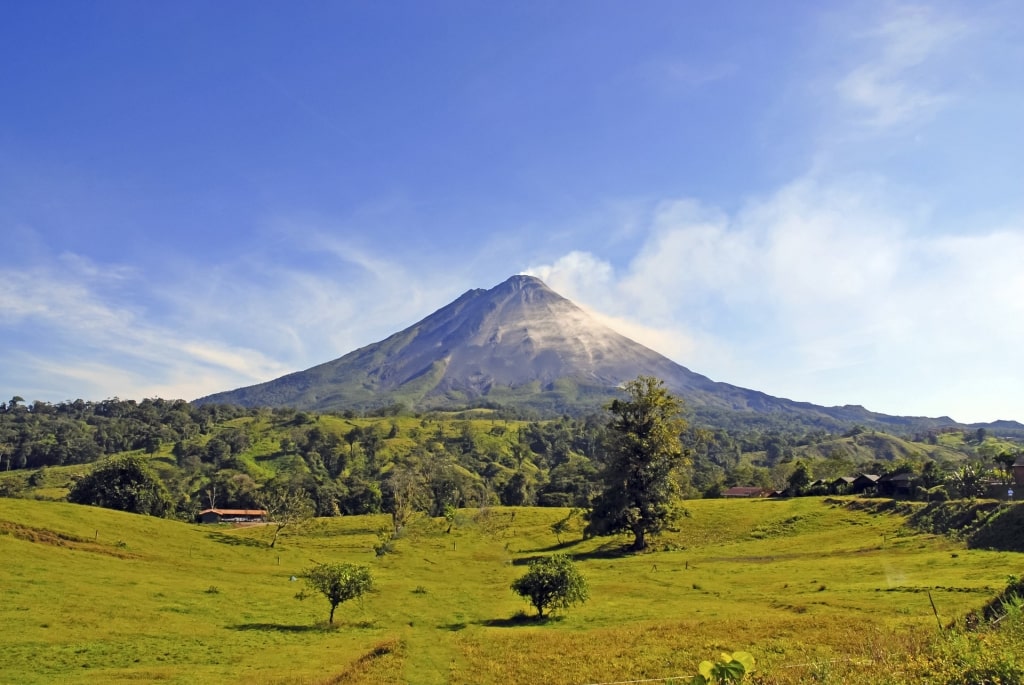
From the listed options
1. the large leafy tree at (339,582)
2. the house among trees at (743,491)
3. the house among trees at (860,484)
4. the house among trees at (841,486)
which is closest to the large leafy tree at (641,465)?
the large leafy tree at (339,582)

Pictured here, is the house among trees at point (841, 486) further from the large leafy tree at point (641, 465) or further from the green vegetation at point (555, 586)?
the green vegetation at point (555, 586)

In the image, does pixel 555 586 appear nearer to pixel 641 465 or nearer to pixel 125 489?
pixel 641 465

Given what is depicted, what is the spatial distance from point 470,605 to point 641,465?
32.9 m

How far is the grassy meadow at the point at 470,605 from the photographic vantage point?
84.9 ft

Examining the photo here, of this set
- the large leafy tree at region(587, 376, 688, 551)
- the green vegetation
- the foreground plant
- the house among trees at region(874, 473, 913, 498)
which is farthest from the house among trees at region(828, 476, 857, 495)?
the foreground plant

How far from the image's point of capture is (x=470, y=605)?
147ft

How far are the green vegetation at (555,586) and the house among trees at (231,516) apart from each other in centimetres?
10611

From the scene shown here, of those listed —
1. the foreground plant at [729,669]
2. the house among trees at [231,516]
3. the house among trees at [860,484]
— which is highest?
the foreground plant at [729,669]

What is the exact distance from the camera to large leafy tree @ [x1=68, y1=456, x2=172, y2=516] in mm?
91812

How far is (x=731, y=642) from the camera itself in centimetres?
2655

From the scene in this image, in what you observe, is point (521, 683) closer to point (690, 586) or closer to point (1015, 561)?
point (690, 586)

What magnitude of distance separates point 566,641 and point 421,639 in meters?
8.67

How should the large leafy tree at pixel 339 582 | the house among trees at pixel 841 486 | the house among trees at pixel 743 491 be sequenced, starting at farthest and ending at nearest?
1. the house among trees at pixel 743 491
2. the house among trees at pixel 841 486
3. the large leafy tree at pixel 339 582

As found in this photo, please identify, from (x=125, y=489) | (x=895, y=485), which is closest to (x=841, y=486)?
(x=895, y=485)
